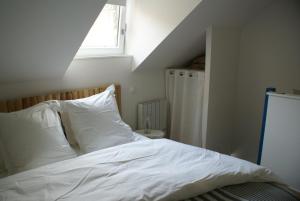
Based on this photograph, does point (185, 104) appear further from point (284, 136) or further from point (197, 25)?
point (284, 136)

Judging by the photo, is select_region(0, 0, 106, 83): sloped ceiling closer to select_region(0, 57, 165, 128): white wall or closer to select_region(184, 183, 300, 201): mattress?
select_region(0, 57, 165, 128): white wall

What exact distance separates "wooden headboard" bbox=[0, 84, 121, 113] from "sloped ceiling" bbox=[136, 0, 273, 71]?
21.5 inches

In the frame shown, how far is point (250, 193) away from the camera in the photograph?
5.41ft

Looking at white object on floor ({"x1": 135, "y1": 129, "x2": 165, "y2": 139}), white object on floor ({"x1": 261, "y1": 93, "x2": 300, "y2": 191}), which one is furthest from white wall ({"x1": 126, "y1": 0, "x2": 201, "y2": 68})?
white object on floor ({"x1": 261, "y1": 93, "x2": 300, "y2": 191})

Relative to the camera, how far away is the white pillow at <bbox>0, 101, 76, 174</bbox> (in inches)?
75.3

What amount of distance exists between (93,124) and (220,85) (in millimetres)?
1569

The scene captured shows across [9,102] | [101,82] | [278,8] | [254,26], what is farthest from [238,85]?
[9,102]

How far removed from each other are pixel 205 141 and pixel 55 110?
5.50ft

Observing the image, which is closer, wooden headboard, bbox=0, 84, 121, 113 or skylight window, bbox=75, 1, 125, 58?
wooden headboard, bbox=0, 84, 121, 113

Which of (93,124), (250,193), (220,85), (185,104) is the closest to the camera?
(250,193)

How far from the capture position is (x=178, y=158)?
2.02m

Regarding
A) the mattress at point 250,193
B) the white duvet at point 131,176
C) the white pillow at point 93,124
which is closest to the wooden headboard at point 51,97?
the white pillow at point 93,124

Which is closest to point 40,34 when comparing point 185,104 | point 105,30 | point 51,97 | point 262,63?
point 51,97

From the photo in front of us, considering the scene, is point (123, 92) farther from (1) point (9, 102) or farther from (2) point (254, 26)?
(2) point (254, 26)
